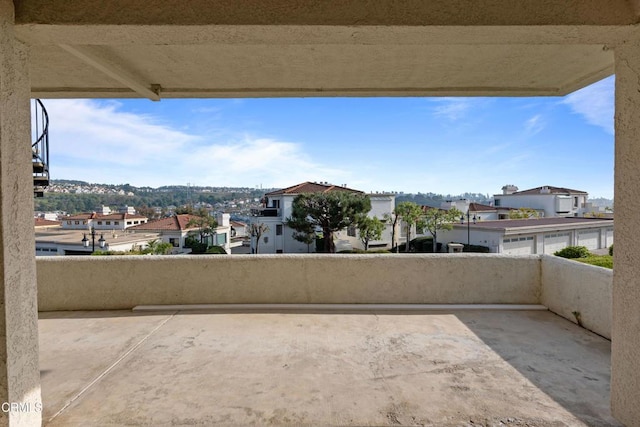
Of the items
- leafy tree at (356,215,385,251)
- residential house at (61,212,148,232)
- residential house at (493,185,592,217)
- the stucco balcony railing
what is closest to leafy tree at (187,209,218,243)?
residential house at (61,212,148,232)

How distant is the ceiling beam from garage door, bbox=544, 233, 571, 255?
2793 centimetres

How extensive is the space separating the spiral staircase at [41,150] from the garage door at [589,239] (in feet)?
103

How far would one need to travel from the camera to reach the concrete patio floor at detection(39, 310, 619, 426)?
219cm

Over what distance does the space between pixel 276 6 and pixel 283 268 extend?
341cm

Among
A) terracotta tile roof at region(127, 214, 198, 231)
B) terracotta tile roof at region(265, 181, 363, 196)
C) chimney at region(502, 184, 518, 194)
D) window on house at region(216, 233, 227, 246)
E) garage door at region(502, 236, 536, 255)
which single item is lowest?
window on house at region(216, 233, 227, 246)

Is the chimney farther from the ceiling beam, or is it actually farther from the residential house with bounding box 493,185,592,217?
the ceiling beam

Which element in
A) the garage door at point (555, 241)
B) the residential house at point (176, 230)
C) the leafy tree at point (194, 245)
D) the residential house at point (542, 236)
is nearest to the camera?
the residential house at point (542, 236)

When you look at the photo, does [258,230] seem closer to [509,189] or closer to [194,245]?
[194,245]

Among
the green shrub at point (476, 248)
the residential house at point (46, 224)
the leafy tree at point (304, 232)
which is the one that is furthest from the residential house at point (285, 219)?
the residential house at point (46, 224)

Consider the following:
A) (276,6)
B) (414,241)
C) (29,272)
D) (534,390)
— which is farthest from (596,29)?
(414,241)

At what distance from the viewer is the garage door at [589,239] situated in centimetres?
2553

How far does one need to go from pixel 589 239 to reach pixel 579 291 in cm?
2860

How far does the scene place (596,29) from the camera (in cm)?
171

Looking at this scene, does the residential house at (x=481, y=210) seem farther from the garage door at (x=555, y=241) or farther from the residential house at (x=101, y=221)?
the residential house at (x=101, y=221)
